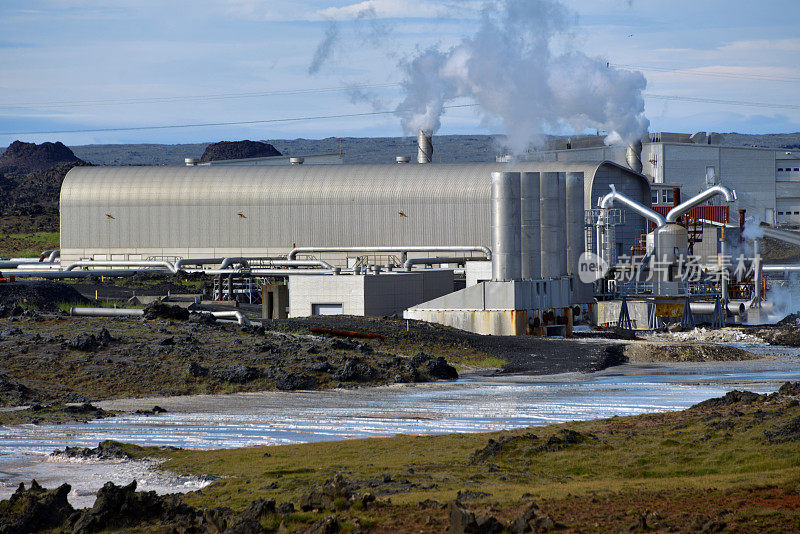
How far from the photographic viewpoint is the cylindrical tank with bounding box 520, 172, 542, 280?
48.6 metres

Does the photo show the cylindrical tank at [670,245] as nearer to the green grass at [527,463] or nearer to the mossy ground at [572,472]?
the mossy ground at [572,472]

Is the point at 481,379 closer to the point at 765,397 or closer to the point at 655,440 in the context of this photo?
the point at 765,397

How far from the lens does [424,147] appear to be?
84.4 m

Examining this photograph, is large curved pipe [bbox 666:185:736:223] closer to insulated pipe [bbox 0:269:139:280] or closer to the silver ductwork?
the silver ductwork

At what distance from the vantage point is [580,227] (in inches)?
2173

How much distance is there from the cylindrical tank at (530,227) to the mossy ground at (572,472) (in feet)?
84.5

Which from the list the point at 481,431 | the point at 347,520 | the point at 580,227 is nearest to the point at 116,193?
the point at 580,227

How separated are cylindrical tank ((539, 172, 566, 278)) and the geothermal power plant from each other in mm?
79

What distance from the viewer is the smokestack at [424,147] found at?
84125 mm

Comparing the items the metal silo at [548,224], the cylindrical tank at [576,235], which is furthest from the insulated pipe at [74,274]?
the metal silo at [548,224]

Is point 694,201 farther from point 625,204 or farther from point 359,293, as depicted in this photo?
point 359,293

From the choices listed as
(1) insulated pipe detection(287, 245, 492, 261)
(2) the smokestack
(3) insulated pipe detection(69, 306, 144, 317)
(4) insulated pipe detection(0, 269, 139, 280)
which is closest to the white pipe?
(3) insulated pipe detection(69, 306, 144, 317)

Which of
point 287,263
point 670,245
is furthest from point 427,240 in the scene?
point 670,245

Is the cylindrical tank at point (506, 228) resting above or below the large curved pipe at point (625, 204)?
below
